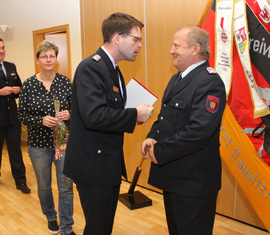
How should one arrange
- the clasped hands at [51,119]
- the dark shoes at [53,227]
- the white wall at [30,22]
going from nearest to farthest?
the clasped hands at [51,119] → the dark shoes at [53,227] → the white wall at [30,22]

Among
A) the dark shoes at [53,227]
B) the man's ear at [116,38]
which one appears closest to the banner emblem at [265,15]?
the man's ear at [116,38]

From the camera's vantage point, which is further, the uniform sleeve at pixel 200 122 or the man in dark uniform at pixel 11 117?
the man in dark uniform at pixel 11 117

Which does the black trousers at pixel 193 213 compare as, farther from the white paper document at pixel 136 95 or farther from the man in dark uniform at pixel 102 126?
the white paper document at pixel 136 95

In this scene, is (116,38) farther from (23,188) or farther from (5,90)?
(23,188)

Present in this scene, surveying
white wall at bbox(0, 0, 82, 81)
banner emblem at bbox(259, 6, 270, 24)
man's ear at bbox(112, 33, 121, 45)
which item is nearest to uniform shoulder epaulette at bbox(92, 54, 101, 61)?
man's ear at bbox(112, 33, 121, 45)

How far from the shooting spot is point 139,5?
334 centimetres

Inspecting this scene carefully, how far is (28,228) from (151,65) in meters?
2.19

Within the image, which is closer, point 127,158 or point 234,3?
point 234,3

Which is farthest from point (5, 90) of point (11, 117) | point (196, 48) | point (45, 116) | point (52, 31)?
point (196, 48)

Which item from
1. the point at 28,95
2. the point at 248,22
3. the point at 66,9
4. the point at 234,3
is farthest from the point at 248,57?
the point at 66,9

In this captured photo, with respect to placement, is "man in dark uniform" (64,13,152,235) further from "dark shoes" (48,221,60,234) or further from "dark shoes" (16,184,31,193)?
"dark shoes" (16,184,31,193)

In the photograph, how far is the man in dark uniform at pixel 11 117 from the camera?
11.4ft

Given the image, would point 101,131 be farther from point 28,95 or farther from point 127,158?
point 127,158

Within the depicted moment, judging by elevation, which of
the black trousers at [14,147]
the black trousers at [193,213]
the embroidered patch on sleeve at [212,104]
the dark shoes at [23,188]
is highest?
the embroidered patch on sleeve at [212,104]
